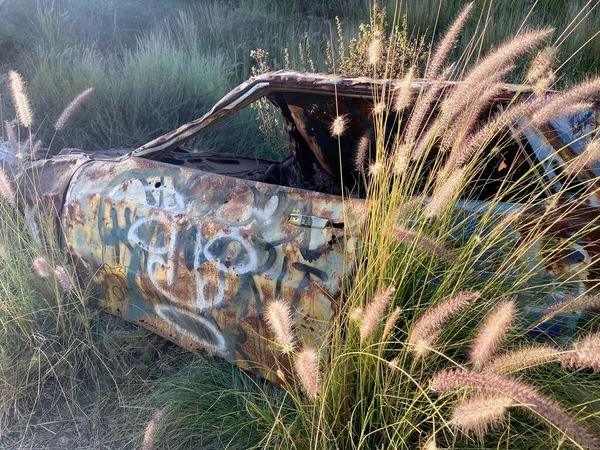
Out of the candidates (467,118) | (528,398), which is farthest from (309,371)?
(467,118)

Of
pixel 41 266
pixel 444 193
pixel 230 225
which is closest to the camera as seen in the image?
pixel 444 193

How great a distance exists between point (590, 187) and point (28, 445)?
272cm

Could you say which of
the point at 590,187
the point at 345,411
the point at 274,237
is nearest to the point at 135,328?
the point at 274,237

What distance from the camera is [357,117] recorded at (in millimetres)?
3084

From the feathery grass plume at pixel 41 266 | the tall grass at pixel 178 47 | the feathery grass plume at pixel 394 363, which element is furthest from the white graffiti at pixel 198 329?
the tall grass at pixel 178 47

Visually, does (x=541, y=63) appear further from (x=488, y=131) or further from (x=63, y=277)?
(x=63, y=277)

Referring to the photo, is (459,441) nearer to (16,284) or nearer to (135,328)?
(135,328)

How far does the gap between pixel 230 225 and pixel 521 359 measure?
1400 millimetres

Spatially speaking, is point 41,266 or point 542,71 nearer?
point 542,71

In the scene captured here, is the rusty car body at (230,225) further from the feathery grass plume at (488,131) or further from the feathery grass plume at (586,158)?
the feathery grass plume at (488,131)

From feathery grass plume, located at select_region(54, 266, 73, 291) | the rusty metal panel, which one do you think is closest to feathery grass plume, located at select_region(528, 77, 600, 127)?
the rusty metal panel

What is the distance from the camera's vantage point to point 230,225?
260 centimetres

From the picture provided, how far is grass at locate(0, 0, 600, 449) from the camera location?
1991mm

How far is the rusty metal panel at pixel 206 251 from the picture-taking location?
2.36 m
